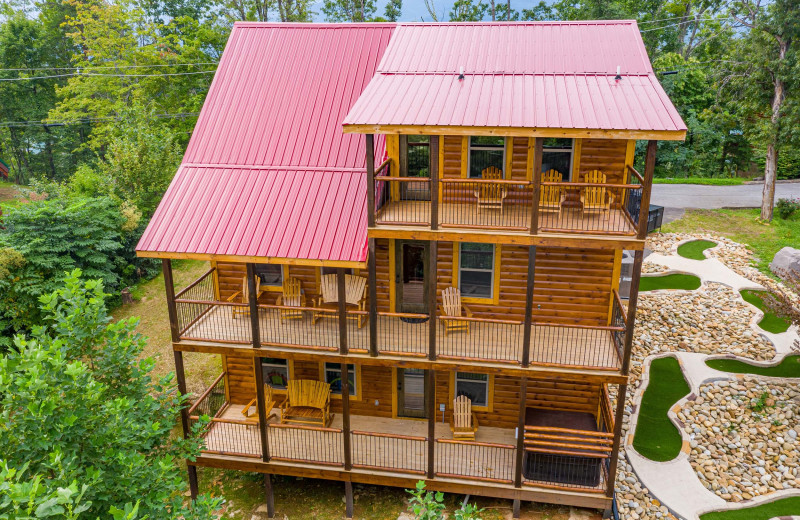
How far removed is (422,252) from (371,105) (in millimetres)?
4231

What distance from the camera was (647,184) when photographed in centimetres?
1118

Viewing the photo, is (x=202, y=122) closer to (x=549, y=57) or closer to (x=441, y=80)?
(x=441, y=80)

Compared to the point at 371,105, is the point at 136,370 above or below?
below

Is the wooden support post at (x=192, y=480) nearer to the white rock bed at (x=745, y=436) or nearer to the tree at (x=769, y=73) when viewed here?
→ the white rock bed at (x=745, y=436)

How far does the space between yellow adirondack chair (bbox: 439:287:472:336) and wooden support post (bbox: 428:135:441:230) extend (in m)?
3.07

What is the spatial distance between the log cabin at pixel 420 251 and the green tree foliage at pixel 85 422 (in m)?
2.96

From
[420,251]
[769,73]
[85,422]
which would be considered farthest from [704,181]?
[85,422]

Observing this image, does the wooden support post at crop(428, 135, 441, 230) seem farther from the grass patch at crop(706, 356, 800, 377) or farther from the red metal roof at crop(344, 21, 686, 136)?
the grass patch at crop(706, 356, 800, 377)

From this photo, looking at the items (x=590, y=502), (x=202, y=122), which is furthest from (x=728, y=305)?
(x=202, y=122)

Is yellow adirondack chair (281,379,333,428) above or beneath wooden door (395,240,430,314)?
beneath

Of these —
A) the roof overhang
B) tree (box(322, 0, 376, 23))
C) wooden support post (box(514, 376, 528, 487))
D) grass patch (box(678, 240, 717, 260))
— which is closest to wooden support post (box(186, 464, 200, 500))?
wooden support post (box(514, 376, 528, 487))

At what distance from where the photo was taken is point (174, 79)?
121ft

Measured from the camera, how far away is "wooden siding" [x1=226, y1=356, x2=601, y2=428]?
50.5 ft

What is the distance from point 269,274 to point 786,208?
1173 inches
